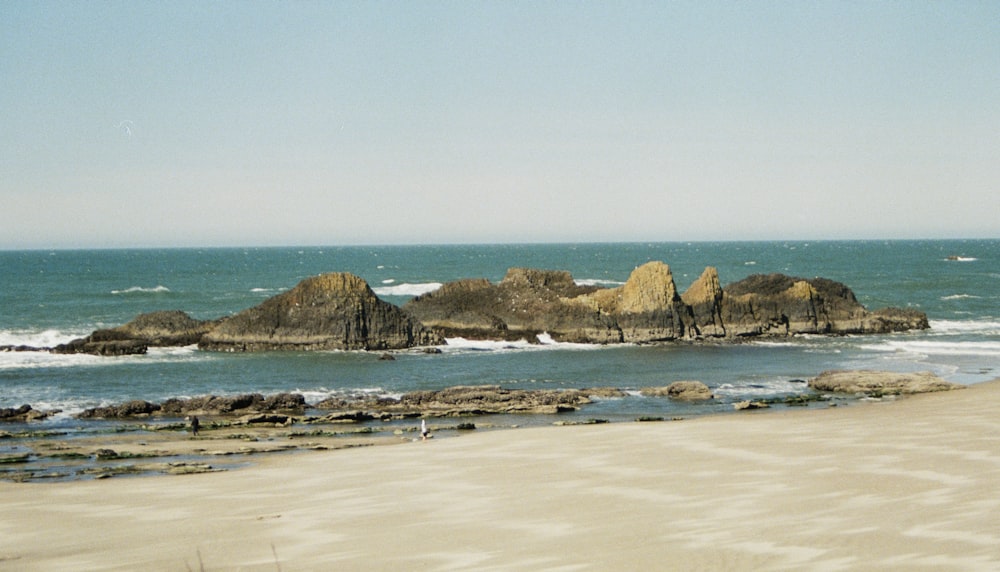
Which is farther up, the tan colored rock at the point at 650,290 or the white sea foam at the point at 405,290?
the tan colored rock at the point at 650,290

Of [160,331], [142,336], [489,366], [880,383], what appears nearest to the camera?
[880,383]

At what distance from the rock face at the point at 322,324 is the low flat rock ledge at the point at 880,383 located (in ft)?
65.6

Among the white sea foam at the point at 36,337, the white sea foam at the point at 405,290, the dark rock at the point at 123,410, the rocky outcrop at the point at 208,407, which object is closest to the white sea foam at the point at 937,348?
the rocky outcrop at the point at 208,407

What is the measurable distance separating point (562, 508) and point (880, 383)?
2078 centimetres

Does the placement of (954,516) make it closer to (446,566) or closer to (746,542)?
(746,542)

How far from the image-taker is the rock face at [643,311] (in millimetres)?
48094

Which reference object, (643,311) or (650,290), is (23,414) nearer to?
(643,311)

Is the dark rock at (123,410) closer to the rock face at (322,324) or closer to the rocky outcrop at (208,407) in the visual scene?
the rocky outcrop at (208,407)

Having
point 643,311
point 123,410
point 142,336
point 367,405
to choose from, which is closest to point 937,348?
point 643,311

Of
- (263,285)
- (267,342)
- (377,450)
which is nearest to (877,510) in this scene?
(377,450)

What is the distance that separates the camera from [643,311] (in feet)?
158

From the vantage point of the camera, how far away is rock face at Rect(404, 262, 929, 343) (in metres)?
48.1

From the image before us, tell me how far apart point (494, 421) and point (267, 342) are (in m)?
20.2

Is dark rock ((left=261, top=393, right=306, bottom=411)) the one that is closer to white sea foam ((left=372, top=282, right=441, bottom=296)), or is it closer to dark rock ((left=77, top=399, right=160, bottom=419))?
dark rock ((left=77, top=399, right=160, bottom=419))
